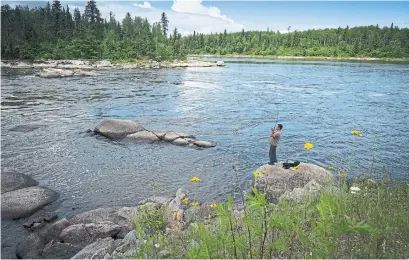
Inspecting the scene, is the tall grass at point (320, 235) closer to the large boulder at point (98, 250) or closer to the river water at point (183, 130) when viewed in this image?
the large boulder at point (98, 250)

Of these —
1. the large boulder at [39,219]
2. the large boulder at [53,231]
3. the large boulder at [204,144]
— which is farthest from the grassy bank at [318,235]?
the large boulder at [204,144]

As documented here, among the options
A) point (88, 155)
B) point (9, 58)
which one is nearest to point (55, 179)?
point (88, 155)

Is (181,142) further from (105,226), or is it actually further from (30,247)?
(30,247)

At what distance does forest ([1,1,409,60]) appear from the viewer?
77.3 metres

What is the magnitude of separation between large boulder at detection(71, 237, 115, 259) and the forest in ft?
252

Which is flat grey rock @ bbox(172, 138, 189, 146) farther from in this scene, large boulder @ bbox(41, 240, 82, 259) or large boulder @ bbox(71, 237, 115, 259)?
large boulder @ bbox(41, 240, 82, 259)

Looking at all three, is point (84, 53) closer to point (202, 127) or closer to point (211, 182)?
point (202, 127)

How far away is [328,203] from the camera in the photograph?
12.4 feet

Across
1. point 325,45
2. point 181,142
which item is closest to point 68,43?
point 181,142

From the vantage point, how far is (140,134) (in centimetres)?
1930

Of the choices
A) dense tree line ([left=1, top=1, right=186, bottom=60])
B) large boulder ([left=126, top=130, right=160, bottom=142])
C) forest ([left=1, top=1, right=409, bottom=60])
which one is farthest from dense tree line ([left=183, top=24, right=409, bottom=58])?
large boulder ([left=126, top=130, right=160, bottom=142])

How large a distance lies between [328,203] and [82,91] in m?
35.6

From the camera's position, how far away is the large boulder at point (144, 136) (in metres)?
18.9

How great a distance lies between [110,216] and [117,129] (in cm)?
1068
